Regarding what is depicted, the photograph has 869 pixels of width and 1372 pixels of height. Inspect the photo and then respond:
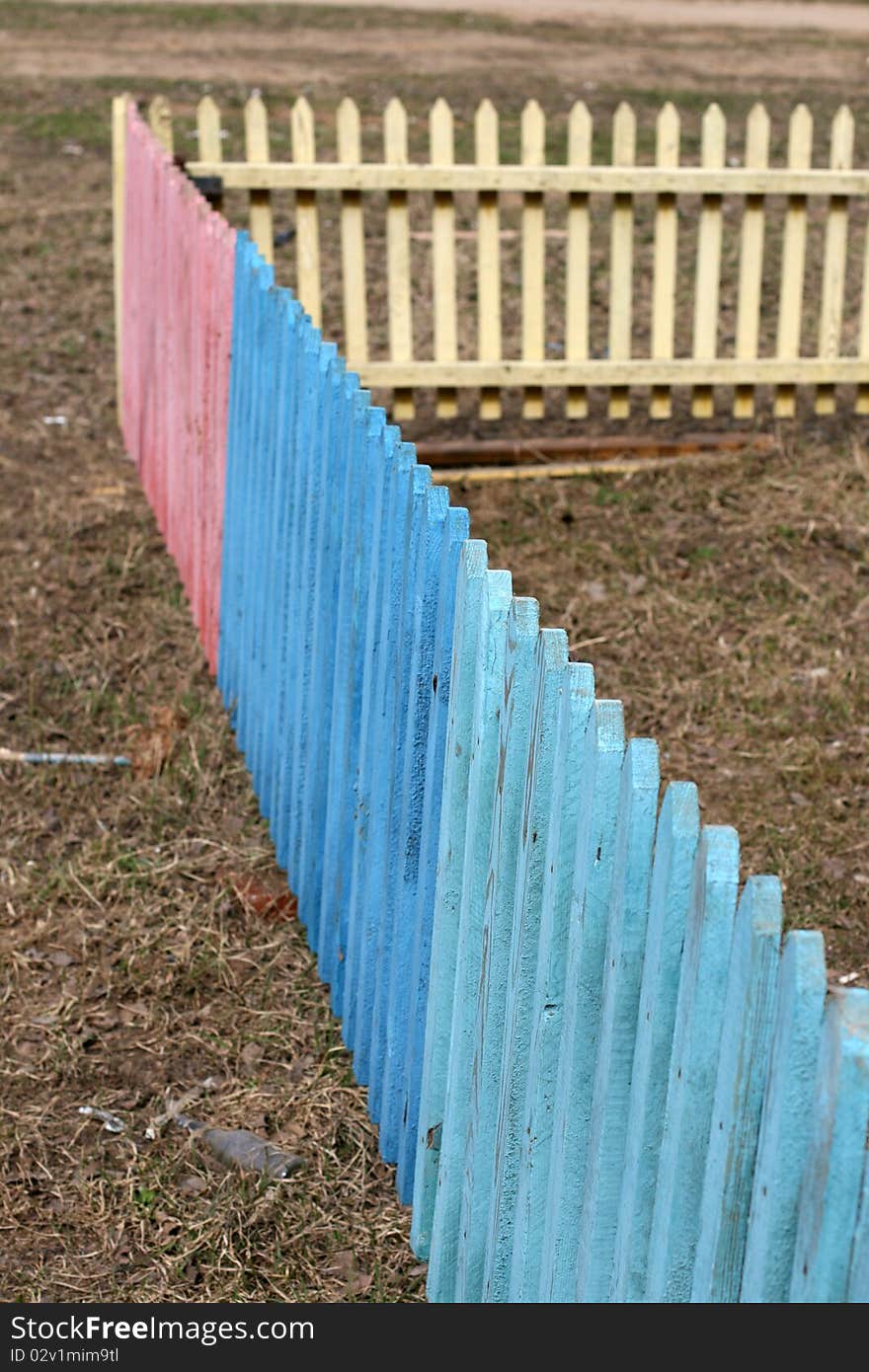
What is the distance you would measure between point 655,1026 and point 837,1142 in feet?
1.43

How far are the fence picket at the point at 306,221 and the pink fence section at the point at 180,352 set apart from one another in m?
0.67

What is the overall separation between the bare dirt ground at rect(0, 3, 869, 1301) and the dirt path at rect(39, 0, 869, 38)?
12.6 m

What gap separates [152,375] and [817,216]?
6.53 meters

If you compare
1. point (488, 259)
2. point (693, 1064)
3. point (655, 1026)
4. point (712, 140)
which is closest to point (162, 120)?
point (488, 259)

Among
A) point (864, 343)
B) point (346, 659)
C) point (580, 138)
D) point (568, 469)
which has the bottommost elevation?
point (346, 659)

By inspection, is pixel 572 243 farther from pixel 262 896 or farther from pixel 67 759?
pixel 262 896

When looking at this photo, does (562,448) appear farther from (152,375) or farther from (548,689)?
(548,689)

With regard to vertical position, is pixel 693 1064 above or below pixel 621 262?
below

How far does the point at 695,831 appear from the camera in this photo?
206cm

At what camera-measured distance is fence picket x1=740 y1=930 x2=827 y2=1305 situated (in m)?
1.78

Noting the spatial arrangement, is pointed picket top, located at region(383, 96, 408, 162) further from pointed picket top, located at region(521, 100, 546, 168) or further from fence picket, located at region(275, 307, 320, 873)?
fence picket, located at region(275, 307, 320, 873)

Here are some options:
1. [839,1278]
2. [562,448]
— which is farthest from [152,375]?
[839,1278]

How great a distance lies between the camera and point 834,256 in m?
7.74

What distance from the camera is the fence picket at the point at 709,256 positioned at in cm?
752
